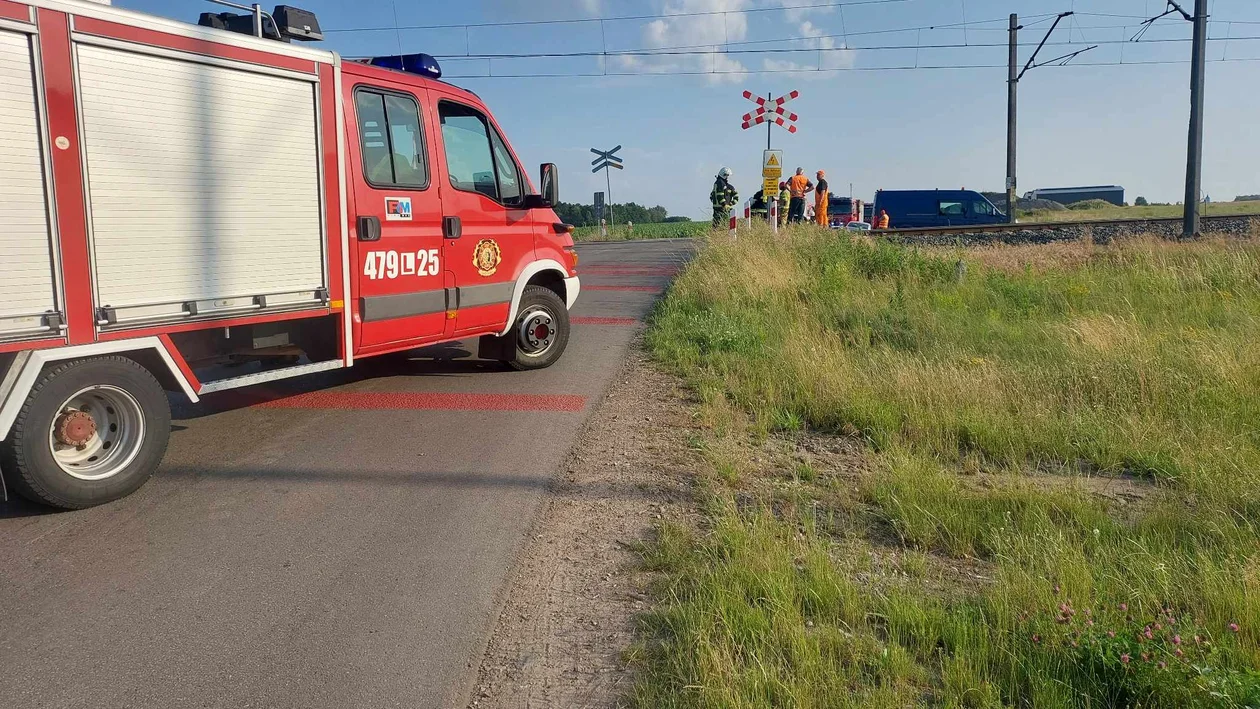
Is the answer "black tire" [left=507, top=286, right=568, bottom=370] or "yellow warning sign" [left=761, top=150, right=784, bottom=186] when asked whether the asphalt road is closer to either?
"black tire" [left=507, top=286, right=568, bottom=370]

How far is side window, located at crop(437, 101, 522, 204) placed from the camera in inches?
283

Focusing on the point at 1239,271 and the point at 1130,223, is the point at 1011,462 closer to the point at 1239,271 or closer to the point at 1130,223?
the point at 1239,271

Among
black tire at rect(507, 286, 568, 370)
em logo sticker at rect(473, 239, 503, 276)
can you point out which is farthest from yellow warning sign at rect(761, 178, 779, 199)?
em logo sticker at rect(473, 239, 503, 276)

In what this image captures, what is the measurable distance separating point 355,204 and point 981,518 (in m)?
4.51

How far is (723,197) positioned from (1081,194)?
2744 inches

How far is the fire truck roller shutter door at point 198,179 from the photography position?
4.68m

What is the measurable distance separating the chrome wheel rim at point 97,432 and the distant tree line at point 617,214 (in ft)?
93.6

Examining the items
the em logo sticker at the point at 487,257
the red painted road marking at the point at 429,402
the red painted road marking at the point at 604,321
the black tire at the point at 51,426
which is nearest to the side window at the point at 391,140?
the em logo sticker at the point at 487,257

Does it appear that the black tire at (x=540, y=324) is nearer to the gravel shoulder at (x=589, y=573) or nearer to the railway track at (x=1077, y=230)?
the gravel shoulder at (x=589, y=573)

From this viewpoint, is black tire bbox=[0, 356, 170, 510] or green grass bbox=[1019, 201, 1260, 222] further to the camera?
green grass bbox=[1019, 201, 1260, 222]

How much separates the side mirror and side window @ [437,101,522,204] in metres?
0.24

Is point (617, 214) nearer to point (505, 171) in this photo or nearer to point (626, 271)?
point (626, 271)

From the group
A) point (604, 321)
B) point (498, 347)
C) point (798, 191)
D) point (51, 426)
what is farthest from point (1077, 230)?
point (51, 426)

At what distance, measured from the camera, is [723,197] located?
19359 millimetres
